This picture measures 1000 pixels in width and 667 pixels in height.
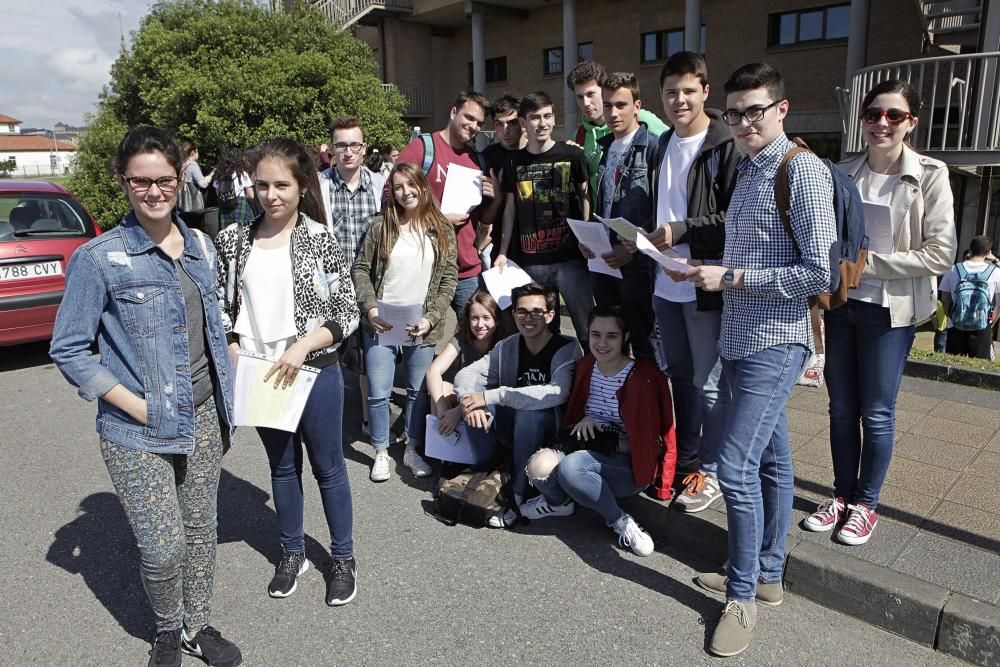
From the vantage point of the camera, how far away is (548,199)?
450 centimetres

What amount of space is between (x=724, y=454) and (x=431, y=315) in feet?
7.43

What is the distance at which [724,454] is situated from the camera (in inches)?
111

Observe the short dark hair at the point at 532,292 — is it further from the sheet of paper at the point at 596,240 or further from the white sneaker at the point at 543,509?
the white sneaker at the point at 543,509

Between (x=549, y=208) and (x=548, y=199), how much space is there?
0.19 feet

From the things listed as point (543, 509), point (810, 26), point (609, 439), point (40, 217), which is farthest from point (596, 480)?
point (810, 26)

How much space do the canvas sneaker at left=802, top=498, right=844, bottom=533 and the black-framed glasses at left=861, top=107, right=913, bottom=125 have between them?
5.86 feet

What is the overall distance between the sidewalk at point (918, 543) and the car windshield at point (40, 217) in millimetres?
7103

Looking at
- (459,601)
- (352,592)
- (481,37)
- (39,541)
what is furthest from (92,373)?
(481,37)

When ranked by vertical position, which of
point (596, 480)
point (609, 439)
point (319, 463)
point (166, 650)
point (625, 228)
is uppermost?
point (625, 228)

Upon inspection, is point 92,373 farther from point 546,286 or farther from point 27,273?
point 27,273

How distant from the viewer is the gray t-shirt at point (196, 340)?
2.64 metres

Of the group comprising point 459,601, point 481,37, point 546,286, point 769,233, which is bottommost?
point 459,601

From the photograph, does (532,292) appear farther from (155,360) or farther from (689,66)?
(155,360)

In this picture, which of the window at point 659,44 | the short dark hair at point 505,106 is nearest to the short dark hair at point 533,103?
the short dark hair at point 505,106
